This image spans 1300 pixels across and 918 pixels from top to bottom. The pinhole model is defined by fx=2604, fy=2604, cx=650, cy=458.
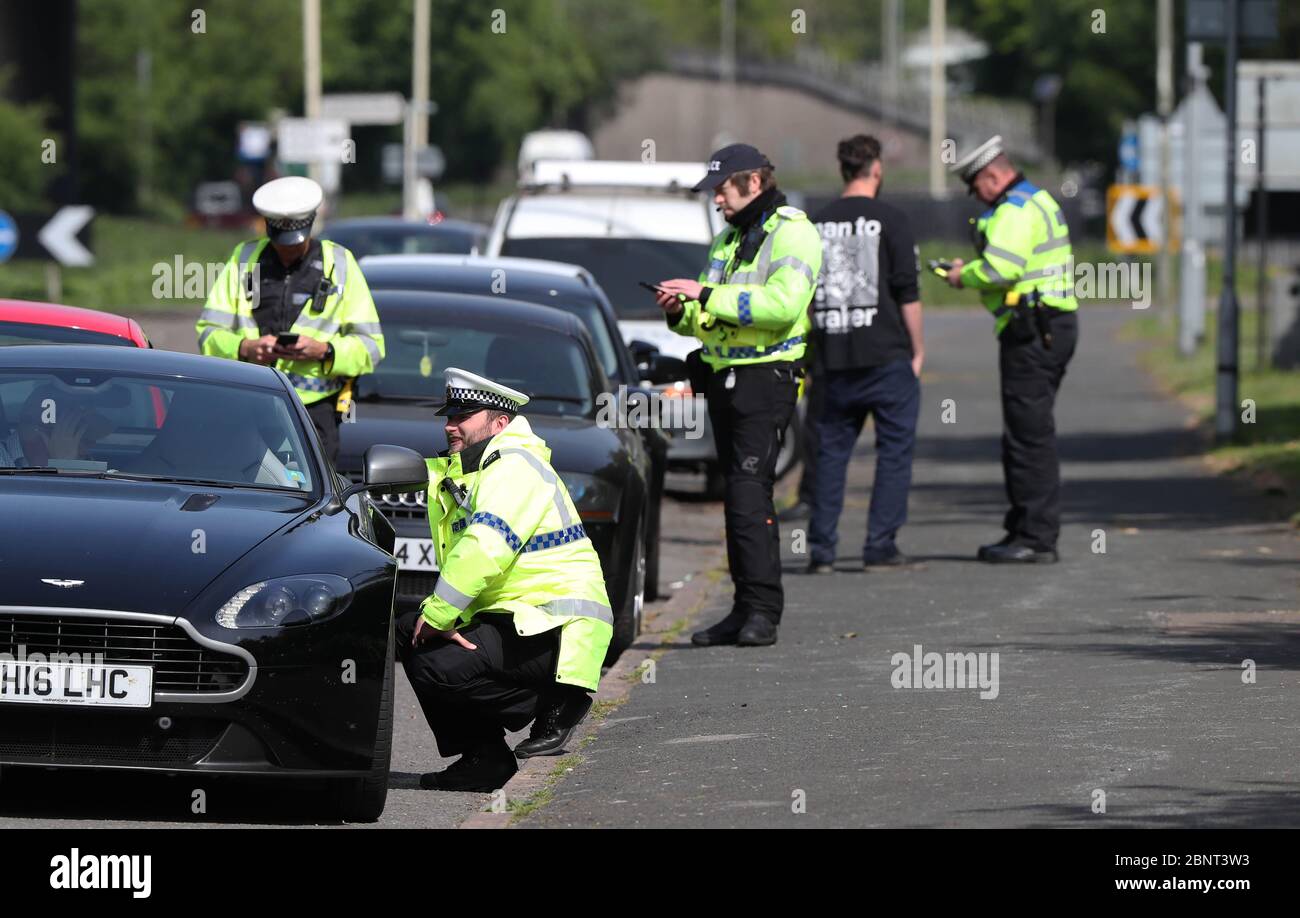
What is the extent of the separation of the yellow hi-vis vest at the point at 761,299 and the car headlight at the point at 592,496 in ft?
2.38

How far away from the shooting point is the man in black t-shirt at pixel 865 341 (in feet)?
41.7

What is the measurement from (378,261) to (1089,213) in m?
58.8

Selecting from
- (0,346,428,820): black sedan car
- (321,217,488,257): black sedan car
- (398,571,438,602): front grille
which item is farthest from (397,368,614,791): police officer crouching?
(321,217,488,257): black sedan car

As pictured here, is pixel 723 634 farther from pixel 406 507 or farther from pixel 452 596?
pixel 452 596

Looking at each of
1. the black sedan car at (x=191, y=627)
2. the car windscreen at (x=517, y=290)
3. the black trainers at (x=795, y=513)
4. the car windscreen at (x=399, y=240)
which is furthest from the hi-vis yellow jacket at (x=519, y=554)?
the car windscreen at (x=399, y=240)

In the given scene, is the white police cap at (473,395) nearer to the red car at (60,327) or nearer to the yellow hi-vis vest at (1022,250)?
the red car at (60,327)

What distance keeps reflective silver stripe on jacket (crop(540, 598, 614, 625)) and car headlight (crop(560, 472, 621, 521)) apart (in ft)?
7.49

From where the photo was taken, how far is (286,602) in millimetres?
7168

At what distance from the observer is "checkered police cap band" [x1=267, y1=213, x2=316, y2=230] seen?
10.7m

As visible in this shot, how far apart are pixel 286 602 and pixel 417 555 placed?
321 cm

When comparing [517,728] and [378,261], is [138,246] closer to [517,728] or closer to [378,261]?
[378,261]
